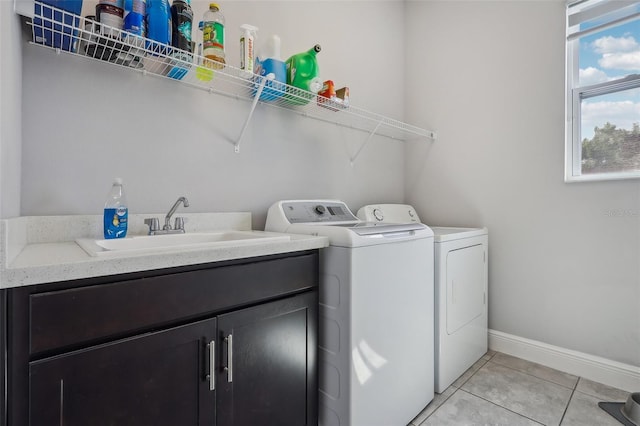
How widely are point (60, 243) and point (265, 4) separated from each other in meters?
1.62

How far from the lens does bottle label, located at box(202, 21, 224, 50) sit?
53.2 inches

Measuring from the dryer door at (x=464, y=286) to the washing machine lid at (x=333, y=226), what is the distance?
0.37 meters

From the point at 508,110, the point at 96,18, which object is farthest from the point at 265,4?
the point at 508,110

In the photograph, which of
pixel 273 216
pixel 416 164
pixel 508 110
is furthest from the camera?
pixel 416 164

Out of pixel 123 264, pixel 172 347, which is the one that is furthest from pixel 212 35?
pixel 172 347

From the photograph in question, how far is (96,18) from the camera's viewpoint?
1.13 m

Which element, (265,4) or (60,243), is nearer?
(60,243)

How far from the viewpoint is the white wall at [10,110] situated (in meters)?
0.79

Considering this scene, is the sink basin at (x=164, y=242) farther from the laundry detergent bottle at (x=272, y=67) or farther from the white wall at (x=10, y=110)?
the laundry detergent bottle at (x=272, y=67)

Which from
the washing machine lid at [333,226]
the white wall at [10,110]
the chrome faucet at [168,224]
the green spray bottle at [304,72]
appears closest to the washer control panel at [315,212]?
the washing machine lid at [333,226]

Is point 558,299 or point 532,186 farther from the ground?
point 532,186

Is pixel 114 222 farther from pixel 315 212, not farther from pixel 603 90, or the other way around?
pixel 603 90

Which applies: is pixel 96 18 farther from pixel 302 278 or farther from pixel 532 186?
pixel 532 186

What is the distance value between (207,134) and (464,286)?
5.74ft
